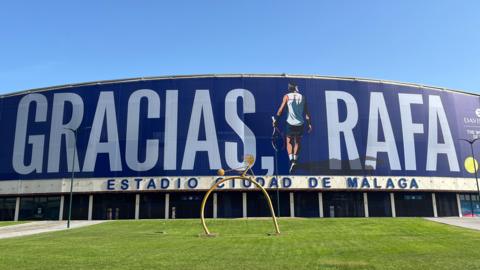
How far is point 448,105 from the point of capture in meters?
61.6

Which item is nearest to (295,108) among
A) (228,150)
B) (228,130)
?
(228,130)

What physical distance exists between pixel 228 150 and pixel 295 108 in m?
10.7

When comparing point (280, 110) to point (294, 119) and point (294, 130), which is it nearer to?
point (294, 119)

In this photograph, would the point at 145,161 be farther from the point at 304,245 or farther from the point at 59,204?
the point at 304,245

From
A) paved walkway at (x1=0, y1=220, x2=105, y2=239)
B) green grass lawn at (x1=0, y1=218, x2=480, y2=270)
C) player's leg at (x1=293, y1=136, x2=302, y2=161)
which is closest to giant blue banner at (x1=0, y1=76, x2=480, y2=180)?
player's leg at (x1=293, y1=136, x2=302, y2=161)

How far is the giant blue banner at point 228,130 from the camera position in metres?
55.2

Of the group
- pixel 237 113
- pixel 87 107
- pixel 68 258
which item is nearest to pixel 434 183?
pixel 237 113

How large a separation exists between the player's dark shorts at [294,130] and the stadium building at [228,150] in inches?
5.5

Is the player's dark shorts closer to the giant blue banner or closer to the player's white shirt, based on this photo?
the giant blue banner

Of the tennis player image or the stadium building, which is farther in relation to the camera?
the tennis player image

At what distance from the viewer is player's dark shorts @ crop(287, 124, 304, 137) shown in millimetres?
56559

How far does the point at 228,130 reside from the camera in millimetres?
55562

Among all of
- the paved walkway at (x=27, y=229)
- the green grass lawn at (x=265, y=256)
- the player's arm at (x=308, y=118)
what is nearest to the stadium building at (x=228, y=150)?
the player's arm at (x=308, y=118)

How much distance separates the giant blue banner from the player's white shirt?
0.13m
